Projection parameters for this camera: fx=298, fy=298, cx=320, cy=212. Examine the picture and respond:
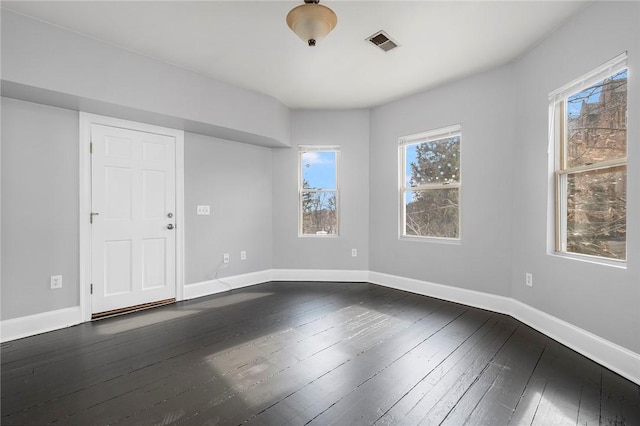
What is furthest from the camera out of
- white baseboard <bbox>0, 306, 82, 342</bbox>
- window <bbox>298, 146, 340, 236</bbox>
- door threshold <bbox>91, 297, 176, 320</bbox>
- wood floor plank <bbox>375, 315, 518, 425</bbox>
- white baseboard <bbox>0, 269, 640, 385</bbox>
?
window <bbox>298, 146, 340, 236</bbox>

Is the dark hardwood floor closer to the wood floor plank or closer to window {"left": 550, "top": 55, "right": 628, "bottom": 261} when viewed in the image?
the wood floor plank

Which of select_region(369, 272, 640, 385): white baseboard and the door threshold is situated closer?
select_region(369, 272, 640, 385): white baseboard

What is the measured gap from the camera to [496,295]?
10.8 ft

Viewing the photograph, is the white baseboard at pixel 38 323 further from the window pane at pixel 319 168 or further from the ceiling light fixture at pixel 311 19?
the ceiling light fixture at pixel 311 19

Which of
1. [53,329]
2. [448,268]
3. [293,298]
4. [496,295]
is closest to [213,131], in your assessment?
[293,298]

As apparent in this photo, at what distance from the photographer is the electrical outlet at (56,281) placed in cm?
284

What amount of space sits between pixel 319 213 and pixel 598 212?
3230mm

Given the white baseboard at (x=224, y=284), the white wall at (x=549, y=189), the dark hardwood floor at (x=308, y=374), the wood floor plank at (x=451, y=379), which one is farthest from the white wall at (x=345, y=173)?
the wood floor plank at (x=451, y=379)

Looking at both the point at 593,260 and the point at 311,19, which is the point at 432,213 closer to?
the point at 593,260

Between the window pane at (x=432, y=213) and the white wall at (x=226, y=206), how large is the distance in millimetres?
2142

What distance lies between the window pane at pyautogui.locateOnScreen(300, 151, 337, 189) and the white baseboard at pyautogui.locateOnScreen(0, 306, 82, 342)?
3216mm

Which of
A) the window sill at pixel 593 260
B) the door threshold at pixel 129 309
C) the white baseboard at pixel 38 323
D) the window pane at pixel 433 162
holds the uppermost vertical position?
the window pane at pixel 433 162

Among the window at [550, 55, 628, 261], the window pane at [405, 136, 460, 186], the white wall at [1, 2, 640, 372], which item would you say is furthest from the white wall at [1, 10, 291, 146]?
the window at [550, 55, 628, 261]

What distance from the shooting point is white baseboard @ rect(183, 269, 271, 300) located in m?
3.86
